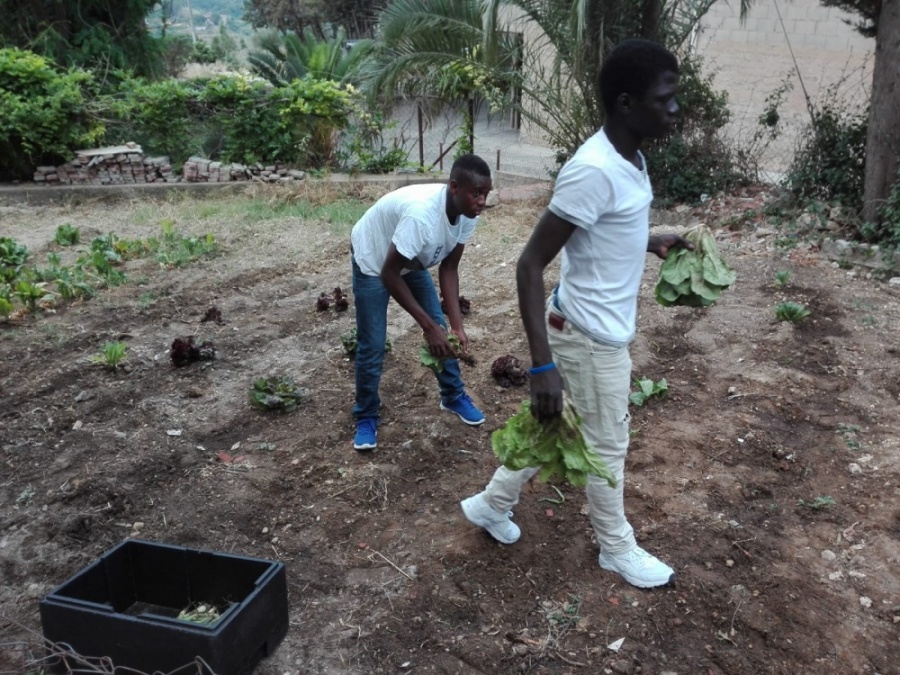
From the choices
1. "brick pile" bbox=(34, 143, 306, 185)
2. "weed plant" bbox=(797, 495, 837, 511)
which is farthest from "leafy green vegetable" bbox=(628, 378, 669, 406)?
"brick pile" bbox=(34, 143, 306, 185)

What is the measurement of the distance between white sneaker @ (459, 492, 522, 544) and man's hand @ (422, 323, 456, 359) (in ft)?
2.47

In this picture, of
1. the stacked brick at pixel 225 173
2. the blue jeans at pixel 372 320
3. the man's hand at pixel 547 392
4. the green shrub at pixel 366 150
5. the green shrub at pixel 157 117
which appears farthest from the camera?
the green shrub at pixel 366 150

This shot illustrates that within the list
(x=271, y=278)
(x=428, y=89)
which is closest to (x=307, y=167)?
(x=428, y=89)

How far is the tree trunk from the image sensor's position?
7230mm

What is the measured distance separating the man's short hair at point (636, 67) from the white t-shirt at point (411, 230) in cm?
128

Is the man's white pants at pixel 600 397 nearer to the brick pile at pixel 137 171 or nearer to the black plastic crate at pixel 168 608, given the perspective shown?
the black plastic crate at pixel 168 608

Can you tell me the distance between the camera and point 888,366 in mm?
5195

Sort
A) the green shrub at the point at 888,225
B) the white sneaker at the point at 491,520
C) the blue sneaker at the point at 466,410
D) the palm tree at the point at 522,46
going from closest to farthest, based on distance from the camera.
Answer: the white sneaker at the point at 491,520 < the blue sneaker at the point at 466,410 < the green shrub at the point at 888,225 < the palm tree at the point at 522,46

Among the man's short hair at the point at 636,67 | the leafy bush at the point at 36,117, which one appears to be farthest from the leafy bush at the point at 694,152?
the leafy bush at the point at 36,117

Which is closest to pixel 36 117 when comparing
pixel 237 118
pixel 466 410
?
pixel 237 118

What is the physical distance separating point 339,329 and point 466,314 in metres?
1.05

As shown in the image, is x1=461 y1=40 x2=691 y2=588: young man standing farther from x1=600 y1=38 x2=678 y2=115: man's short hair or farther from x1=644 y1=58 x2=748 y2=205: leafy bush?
x1=644 y1=58 x2=748 y2=205: leafy bush

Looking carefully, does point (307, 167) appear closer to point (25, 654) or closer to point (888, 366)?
point (888, 366)

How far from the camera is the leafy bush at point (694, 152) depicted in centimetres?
959
